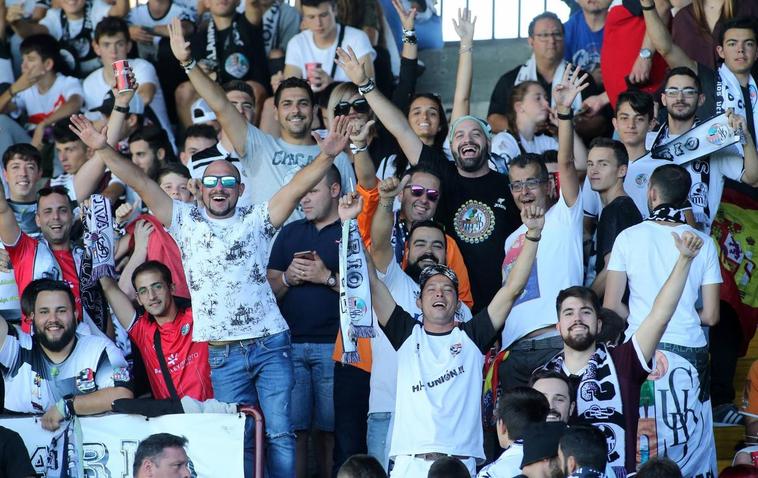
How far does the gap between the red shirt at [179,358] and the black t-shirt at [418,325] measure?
133 centimetres

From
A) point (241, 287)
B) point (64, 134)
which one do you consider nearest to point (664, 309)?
point (241, 287)

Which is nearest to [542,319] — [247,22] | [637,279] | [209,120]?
[637,279]

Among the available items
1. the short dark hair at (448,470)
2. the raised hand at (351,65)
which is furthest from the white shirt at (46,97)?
the short dark hair at (448,470)

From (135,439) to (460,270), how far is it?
2348mm

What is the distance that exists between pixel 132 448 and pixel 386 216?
6.80ft

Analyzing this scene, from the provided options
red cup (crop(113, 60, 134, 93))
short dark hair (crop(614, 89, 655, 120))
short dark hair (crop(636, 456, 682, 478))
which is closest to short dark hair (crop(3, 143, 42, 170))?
red cup (crop(113, 60, 134, 93))

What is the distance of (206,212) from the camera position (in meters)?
8.48

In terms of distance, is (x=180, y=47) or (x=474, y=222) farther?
(x=474, y=222)

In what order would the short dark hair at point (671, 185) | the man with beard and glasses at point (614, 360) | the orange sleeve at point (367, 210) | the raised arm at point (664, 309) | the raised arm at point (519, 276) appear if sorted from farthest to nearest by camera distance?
the orange sleeve at point (367, 210), the short dark hair at point (671, 185), the raised arm at point (519, 276), the raised arm at point (664, 309), the man with beard and glasses at point (614, 360)

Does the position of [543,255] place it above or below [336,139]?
below

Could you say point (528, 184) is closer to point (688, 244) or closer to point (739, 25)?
point (688, 244)

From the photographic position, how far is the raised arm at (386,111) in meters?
9.45

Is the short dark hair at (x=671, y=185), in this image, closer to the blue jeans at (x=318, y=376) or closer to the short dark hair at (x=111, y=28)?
the blue jeans at (x=318, y=376)

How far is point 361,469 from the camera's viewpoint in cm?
682
